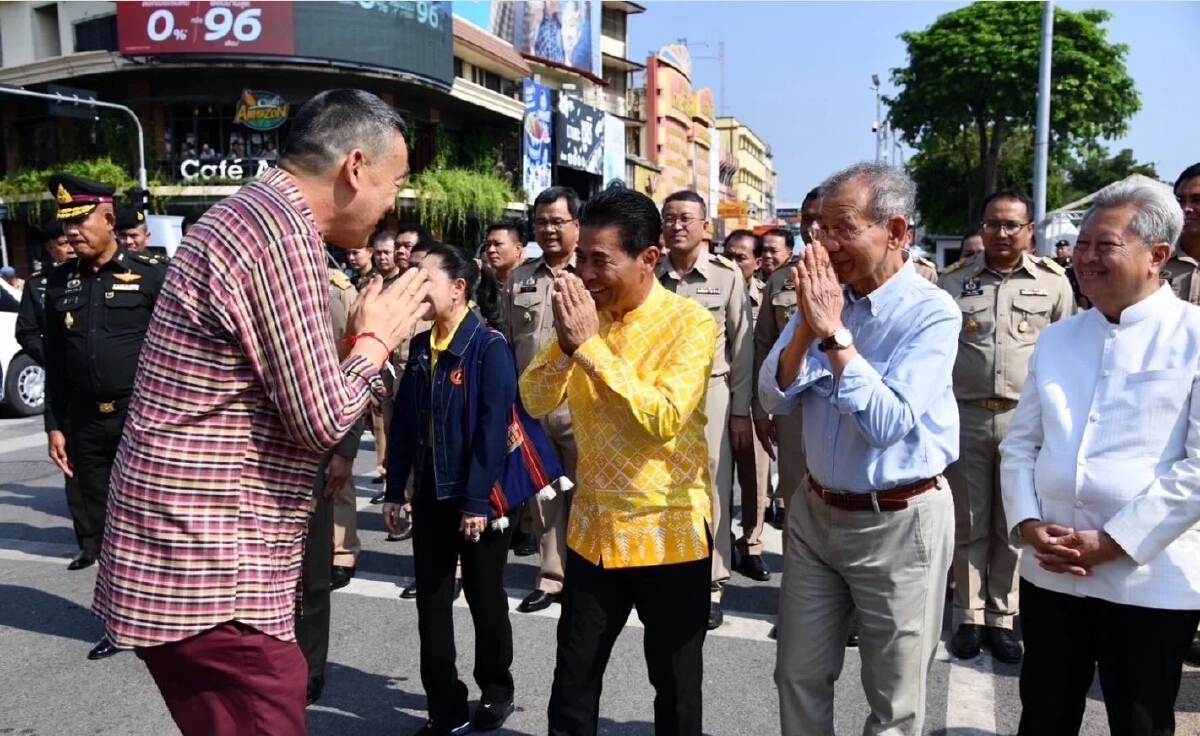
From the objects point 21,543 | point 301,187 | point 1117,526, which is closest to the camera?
point 301,187

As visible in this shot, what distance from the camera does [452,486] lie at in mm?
3295

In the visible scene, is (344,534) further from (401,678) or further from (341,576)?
(401,678)

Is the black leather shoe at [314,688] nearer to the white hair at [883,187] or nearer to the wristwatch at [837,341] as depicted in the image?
the wristwatch at [837,341]

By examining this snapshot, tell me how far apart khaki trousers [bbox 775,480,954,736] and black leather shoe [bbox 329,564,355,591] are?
10.5 ft

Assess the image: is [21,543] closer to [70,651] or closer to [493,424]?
[70,651]

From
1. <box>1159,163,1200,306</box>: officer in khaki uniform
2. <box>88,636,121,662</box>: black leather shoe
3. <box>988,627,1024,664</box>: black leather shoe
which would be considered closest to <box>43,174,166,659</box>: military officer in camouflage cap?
<box>88,636,121,662</box>: black leather shoe

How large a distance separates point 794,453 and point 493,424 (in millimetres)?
2243

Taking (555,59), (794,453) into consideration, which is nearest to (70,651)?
(794,453)

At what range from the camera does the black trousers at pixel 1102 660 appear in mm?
2389

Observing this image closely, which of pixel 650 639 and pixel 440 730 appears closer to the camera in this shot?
pixel 650 639

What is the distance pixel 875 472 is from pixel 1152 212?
103cm

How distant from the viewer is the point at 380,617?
4.68 m

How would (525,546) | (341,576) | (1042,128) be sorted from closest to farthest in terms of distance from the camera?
(341,576) → (525,546) → (1042,128)

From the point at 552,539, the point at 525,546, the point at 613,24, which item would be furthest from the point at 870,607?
the point at 613,24
